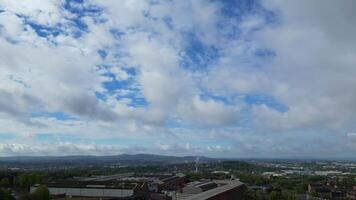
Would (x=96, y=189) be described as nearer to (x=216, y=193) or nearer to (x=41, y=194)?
(x=41, y=194)

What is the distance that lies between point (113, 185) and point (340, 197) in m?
39.8

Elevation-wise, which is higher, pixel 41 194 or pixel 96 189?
pixel 41 194

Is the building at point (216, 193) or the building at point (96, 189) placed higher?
the building at point (216, 193)

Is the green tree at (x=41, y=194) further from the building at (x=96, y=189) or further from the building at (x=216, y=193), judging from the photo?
the building at (x=216, y=193)

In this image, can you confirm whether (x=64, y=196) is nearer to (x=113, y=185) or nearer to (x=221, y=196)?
(x=113, y=185)

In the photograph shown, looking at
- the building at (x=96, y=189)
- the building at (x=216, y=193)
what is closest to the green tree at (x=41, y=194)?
the building at (x=96, y=189)

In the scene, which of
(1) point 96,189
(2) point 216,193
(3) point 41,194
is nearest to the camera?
(2) point 216,193

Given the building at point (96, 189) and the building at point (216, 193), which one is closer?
the building at point (216, 193)

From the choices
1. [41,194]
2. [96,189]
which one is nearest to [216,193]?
[41,194]

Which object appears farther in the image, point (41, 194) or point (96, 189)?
point (96, 189)

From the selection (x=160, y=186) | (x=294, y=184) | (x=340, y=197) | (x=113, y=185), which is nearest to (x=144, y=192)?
(x=113, y=185)

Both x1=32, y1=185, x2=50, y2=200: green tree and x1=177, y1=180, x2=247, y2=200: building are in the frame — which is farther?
x1=32, y1=185, x2=50, y2=200: green tree

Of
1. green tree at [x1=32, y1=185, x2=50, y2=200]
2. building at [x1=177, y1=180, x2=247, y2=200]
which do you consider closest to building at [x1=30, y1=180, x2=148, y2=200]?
building at [x1=177, y1=180, x2=247, y2=200]

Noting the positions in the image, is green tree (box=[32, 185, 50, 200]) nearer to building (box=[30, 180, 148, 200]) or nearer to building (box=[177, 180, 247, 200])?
building (box=[30, 180, 148, 200])
